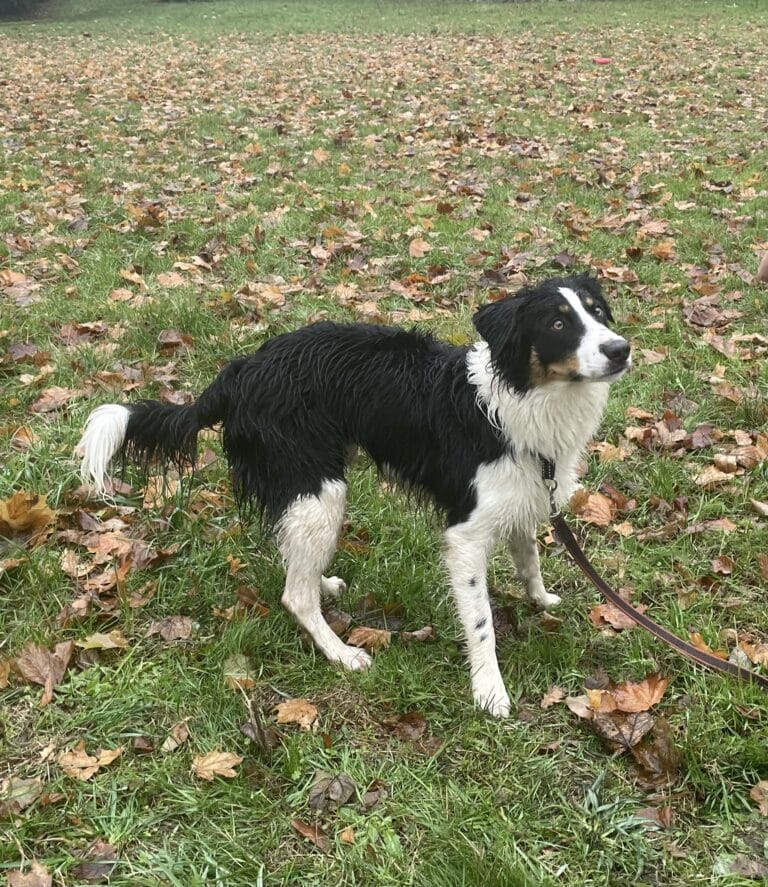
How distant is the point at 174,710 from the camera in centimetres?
266

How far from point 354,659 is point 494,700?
1.89ft

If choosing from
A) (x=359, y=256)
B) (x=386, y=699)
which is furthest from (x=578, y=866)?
(x=359, y=256)

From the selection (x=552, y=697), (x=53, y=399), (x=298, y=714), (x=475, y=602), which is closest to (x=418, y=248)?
(x=53, y=399)

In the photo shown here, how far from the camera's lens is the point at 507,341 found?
105 inches

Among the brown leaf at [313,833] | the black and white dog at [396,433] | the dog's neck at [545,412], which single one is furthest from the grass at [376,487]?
the dog's neck at [545,412]

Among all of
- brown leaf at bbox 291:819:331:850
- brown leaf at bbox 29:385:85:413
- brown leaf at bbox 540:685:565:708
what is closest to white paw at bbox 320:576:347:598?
brown leaf at bbox 540:685:565:708

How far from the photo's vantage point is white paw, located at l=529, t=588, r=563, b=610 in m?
3.23

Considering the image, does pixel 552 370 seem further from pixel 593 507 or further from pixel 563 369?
pixel 593 507

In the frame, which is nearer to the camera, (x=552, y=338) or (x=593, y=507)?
(x=552, y=338)

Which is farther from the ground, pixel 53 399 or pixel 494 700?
pixel 53 399

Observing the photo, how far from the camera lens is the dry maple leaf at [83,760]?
2426 millimetres

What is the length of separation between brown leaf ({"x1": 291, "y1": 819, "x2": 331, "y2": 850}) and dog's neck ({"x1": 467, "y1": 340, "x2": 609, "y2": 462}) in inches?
58.4

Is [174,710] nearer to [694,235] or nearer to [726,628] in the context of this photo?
[726,628]

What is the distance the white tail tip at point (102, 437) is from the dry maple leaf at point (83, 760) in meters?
1.01
